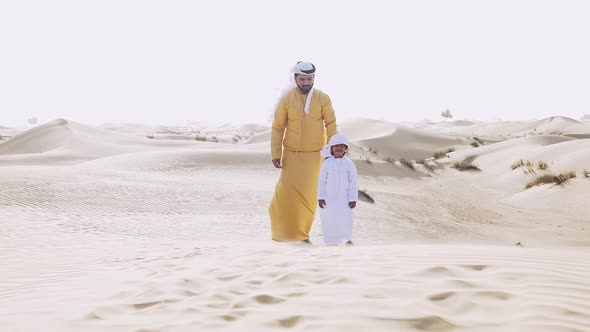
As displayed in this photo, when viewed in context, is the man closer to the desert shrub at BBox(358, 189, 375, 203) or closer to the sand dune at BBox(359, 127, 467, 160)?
the desert shrub at BBox(358, 189, 375, 203)

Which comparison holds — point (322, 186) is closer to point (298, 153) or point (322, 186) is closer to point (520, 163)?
point (298, 153)

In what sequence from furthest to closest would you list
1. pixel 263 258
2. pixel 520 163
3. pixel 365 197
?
pixel 520 163 → pixel 365 197 → pixel 263 258

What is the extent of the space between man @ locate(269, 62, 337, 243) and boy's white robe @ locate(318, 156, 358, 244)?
0.75 feet

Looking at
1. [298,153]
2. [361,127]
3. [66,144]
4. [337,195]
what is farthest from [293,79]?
[361,127]

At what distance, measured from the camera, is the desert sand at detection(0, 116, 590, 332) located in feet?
8.91

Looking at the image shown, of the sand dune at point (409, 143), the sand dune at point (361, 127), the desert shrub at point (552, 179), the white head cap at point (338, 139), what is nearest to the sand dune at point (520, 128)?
the sand dune at point (361, 127)

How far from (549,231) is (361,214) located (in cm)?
309

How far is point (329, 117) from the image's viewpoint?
6.09m

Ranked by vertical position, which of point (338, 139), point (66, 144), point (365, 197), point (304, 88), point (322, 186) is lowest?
point (365, 197)

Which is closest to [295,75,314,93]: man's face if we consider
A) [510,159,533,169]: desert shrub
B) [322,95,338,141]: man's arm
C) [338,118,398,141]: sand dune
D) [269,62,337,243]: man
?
[269,62,337,243]: man

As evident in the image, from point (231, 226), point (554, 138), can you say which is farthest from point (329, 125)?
point (554, 138)

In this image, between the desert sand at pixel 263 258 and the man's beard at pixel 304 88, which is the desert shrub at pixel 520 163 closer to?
the desert sand at pixel 263 258

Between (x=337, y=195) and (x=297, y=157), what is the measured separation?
0.66 m

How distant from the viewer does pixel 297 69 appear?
5844mm
